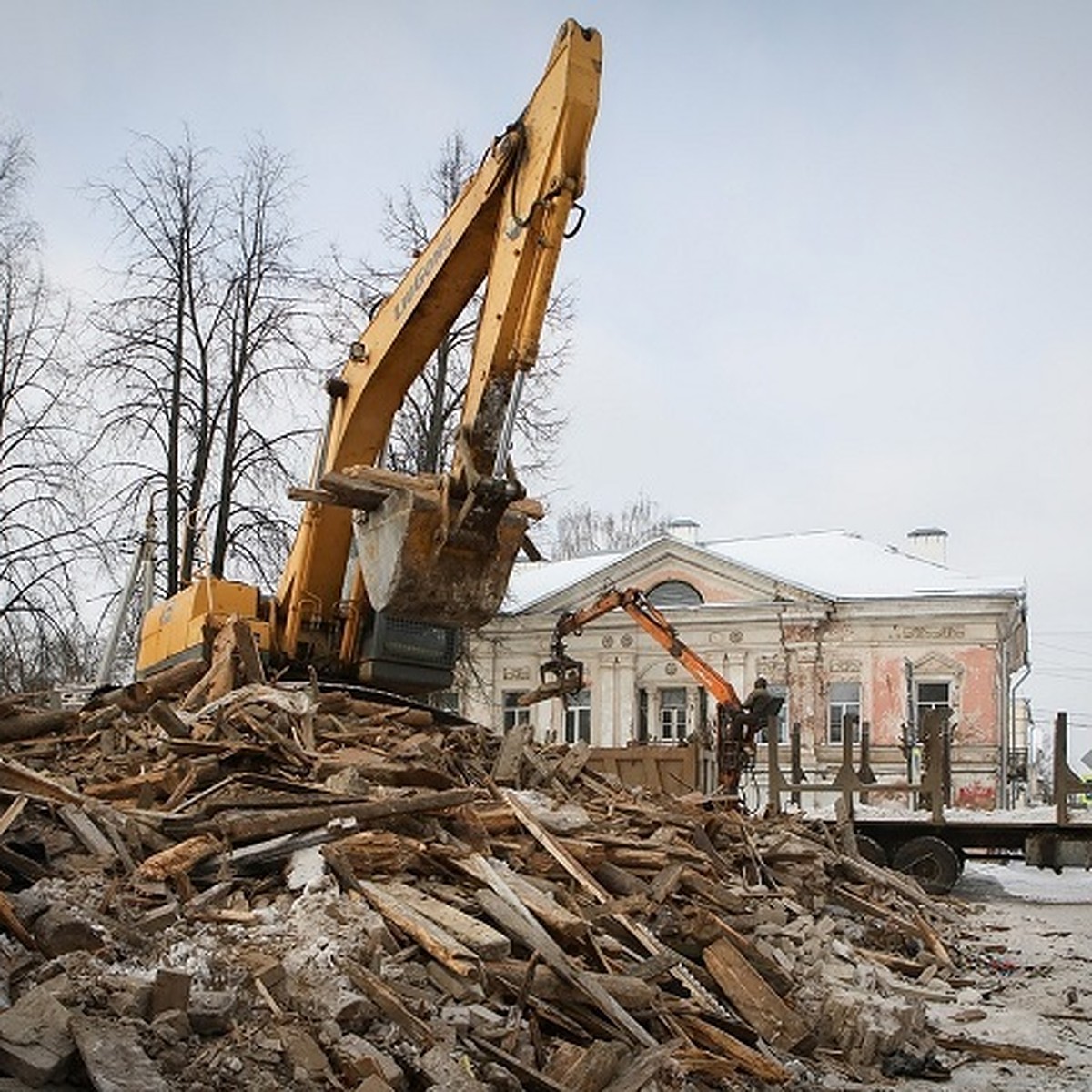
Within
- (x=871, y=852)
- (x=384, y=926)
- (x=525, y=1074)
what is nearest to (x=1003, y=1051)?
(x=525, y=1074)

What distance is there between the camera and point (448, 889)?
639 cm

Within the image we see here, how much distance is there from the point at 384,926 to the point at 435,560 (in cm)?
285

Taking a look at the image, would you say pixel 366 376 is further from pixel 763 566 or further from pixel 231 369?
Result: pixel 763 566

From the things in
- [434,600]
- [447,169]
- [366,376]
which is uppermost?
[447,169]

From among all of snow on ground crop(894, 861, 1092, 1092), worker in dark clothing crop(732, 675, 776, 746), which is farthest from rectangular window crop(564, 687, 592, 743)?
snow on ground crop(894, 861, 1092, 1092)

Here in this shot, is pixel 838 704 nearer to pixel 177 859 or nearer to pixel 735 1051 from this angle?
pixel 735 1051

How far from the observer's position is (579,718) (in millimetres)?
34469

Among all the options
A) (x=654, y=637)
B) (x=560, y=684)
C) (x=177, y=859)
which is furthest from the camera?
(x=654, y=637)

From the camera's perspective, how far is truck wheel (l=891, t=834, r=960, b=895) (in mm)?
15133

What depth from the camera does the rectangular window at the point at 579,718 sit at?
34.2 meters

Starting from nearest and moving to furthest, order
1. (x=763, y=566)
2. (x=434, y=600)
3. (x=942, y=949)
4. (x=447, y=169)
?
(x=434, y=600) → (x=942, y=949) → (x=447, y=169) → (x=763, y=566)

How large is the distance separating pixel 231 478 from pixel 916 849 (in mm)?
13927

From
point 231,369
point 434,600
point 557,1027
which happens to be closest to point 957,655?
point 231,369

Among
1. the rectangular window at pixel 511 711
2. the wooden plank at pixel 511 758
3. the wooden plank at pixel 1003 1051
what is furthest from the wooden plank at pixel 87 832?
the rectangular window at pixel 511 711
